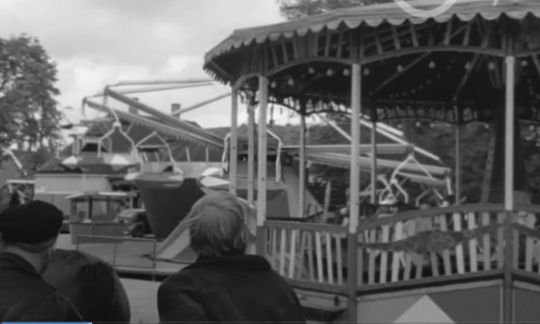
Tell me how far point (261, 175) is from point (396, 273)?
2382 mm

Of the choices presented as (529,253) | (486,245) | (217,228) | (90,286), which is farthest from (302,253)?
(217,228)

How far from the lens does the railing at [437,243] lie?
909 centimetres

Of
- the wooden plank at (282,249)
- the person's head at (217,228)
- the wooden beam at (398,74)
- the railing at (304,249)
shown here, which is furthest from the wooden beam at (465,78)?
the person's head at (217,228)

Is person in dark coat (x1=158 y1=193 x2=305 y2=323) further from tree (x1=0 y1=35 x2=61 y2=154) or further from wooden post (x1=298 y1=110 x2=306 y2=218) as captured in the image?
tree (x1=0 y1=35 x2=61 y2=154)

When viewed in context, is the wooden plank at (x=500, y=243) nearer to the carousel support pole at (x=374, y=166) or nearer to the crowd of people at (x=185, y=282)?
the carousel support pole at (x=374, y=166)

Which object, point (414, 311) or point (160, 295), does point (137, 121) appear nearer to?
point (414, 311)

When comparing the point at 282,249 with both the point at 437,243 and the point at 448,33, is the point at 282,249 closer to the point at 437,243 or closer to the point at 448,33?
the point at 437,243

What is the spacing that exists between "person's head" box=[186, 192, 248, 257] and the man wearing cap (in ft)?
1.77

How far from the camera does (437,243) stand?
9.34 meters

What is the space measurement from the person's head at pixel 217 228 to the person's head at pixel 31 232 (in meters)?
0.55

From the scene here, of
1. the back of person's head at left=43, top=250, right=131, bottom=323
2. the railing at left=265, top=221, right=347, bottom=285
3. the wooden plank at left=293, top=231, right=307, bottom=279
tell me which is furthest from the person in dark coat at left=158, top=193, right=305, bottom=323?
the wooden plank at left=293, top=231, right=307, bottom=279

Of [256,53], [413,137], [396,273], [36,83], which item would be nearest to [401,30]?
[256,53]

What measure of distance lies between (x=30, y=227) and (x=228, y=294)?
0.80 metres

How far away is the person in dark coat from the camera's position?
3273 millimetres
